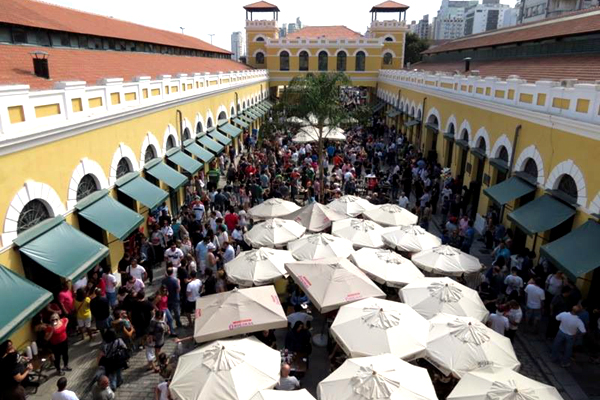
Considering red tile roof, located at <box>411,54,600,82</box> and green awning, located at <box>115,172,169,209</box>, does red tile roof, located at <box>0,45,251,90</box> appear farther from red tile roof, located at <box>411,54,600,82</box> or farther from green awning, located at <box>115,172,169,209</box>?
red tile roof, located at <box>411,54,600,82</box>

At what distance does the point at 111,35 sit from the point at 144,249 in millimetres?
13330

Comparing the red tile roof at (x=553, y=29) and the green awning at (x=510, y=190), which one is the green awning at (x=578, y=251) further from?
the red tile roof at (x=553, y=29)

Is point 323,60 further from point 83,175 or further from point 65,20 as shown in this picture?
point 83,175

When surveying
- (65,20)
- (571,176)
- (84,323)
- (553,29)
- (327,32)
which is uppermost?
(327,32)

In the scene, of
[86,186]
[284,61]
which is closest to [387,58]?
[284,61]

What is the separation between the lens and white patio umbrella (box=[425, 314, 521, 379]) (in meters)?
7.11

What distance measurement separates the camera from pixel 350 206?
14203mm

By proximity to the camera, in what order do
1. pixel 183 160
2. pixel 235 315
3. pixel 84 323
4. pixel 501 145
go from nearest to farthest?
pixel 235 315 < pixel 84 323 < pixel 501 145 < pixel 183 160

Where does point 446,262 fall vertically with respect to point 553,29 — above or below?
below

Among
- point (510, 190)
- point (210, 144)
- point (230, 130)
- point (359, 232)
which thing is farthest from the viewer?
point (230, 130)

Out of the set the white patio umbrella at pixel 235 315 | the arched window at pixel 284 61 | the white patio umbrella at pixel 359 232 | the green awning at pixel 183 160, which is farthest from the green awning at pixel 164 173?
the arched window at pixel 284 61

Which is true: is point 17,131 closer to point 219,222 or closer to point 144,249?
point 144,249

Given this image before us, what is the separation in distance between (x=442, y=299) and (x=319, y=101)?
1253 cm

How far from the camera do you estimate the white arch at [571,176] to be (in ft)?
34.1
